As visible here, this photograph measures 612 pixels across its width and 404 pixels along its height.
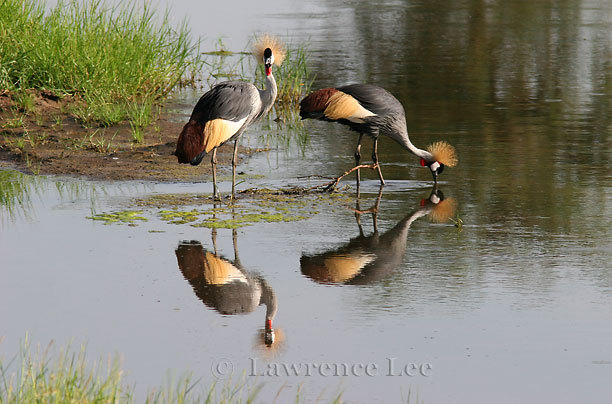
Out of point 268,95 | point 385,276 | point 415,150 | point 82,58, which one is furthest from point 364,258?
point 82,58

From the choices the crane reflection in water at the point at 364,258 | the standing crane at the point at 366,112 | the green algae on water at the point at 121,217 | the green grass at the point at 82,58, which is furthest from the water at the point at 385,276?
the green grass at the point at 82,58

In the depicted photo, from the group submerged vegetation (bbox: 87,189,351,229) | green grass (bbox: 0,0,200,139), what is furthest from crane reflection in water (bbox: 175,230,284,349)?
green grass (bbox: 0,0,200,139)

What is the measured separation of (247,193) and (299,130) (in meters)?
4.07

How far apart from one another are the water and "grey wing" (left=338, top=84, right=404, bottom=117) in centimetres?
74

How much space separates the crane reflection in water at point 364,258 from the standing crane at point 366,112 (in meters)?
1.57

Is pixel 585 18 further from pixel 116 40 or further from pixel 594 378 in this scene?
pixel 594 378

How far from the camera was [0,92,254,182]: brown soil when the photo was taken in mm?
11734

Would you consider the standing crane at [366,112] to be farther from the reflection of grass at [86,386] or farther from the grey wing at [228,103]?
the reflection of grass at [86,386]

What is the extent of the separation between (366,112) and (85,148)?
12.1 feet

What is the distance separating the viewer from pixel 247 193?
34.8ft

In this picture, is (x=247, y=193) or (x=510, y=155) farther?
(x=510, y=155)

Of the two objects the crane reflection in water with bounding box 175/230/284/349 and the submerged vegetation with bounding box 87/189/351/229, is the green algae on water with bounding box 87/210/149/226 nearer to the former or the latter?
the submerged vegetation with bounding box 87/189/351/229

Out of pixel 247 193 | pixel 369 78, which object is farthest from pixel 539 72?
pixel 247 193

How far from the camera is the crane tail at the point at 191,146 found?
10164 millimetres
